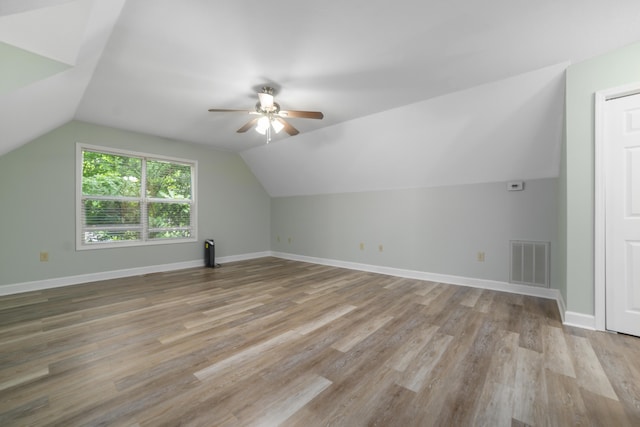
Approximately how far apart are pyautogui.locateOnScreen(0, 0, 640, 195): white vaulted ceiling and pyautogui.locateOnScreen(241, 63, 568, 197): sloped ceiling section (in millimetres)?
17

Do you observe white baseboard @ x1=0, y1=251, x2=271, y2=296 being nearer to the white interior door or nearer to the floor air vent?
the floor air vent

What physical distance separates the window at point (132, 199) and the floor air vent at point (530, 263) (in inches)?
212

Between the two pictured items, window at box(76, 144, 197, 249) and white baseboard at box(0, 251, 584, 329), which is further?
window at box(76, 144, 197, 249)

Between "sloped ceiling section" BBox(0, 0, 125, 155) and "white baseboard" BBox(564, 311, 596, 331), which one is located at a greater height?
"sloped ceiling section" BBox(0, 0, 125, 155)

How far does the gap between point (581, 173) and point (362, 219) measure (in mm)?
3001

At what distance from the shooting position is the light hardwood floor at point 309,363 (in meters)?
1.29

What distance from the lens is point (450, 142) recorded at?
3379mm

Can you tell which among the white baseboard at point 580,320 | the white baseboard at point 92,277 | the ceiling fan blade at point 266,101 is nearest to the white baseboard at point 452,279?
the white baseboard at point 580,320

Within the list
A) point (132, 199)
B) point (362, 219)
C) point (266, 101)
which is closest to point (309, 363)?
point (266, 101)

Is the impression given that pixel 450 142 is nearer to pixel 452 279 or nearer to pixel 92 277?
pixel 452 279

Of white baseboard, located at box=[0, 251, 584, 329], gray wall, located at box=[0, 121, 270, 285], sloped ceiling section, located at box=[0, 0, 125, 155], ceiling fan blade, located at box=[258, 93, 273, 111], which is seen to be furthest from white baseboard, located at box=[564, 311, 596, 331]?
gray wall, located at box=[0, 121, 270, 285]

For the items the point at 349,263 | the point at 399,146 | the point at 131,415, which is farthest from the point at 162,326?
the point at 399,146

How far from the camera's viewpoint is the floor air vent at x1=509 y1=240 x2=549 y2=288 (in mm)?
3109

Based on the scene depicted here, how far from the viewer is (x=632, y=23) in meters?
1.81
